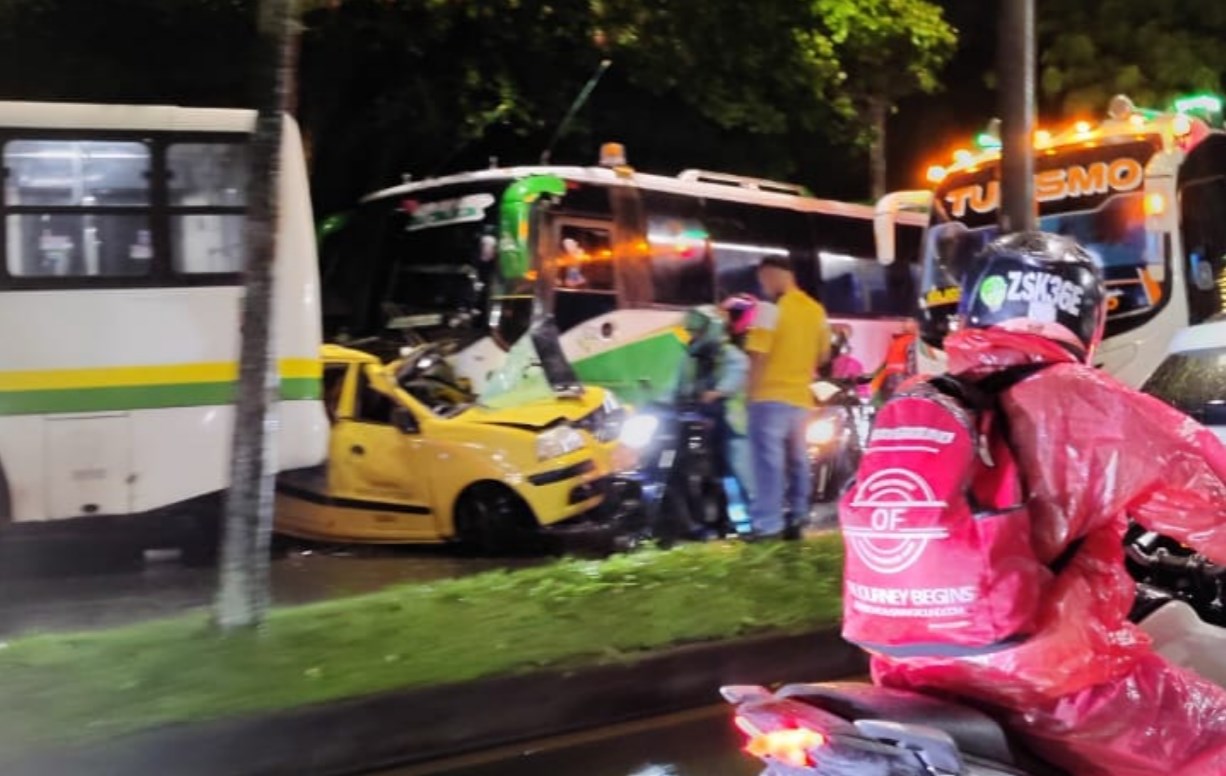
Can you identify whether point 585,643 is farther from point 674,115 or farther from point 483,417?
point 674,115

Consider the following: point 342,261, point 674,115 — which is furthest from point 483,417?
point 674,115

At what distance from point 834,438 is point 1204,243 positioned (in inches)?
127

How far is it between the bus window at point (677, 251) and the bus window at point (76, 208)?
13.1 ft

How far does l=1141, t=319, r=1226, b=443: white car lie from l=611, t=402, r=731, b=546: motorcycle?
4680mm

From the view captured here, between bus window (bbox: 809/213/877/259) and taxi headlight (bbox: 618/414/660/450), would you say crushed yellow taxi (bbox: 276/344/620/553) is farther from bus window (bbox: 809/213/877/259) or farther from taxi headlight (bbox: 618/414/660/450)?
bus window (bbox: 809/213/877/259)

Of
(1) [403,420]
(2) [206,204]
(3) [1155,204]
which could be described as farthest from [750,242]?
(2) [206,204]

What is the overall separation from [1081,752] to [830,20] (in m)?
12.1

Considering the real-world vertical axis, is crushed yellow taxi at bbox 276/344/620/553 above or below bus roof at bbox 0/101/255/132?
below

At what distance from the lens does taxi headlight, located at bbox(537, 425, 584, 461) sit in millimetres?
9219

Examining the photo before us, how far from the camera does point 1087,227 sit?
10.8 m

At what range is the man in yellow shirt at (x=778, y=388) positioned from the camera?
9.15 meters

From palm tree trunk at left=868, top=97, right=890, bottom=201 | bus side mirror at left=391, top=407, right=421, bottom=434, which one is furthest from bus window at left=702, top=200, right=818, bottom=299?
palm tree trunk at left=868, top=97, right=890, bottom=201

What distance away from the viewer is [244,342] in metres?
5.88

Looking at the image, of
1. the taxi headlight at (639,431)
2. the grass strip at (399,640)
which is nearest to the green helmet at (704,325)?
the taxi headlight at (639,431)
